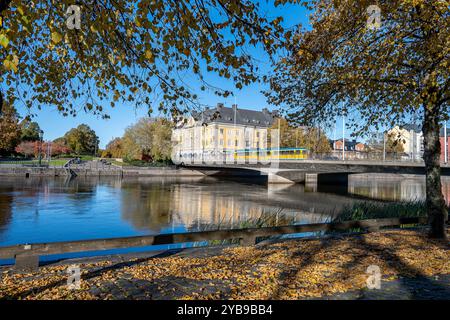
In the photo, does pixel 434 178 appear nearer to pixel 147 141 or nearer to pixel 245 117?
pixel 147 141

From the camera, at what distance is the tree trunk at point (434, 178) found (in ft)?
30.9

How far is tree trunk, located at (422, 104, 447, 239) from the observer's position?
30.9 feet

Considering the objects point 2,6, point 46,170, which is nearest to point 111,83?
point 2,6

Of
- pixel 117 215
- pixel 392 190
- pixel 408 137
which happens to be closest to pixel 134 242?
pixel 408 137

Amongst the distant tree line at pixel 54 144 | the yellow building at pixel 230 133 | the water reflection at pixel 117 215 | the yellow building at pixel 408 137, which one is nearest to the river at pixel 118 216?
the water reflection at pixel 117 215

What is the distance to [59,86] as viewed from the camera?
27.1 feet

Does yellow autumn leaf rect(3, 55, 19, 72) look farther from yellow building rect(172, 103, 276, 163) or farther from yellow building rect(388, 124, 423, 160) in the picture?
yellow building rect(172, 103, 276, 163)

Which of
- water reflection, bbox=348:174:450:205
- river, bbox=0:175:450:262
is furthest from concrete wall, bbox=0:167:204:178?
water reflection, bbox=348:174:450:205

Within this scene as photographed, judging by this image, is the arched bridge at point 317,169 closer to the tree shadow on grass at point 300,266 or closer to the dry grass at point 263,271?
the tree shadow on grass at point 300,266

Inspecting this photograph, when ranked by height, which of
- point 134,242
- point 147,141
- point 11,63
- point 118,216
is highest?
point 147,141

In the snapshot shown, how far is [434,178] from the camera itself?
31.6ft

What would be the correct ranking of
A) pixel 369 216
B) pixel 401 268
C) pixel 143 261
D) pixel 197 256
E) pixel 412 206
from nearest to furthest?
pixel 401 268 → pixel 143 261 → pixel 197 256 → pixel 369 216 → pixel 412 206
